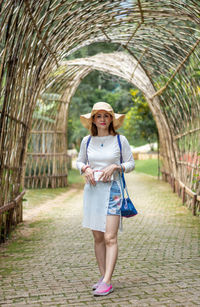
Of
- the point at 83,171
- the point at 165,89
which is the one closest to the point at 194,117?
the point at 165,89

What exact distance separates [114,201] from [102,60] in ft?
27.4

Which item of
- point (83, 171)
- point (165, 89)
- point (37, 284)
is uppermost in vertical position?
point (165, 89)

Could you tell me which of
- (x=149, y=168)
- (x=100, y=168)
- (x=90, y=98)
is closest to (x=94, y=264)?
(x=100, y=168)

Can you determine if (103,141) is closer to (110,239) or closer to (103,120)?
(103,120)

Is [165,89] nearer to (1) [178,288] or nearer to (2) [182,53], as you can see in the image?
(2) [182,53]

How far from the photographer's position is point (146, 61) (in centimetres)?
993

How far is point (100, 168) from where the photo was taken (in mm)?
3580

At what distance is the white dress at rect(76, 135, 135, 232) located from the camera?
11.5ft

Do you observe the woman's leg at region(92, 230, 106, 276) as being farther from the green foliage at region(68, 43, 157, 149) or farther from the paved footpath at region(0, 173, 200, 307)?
the green foliage at region(68, 43, 157, 149)

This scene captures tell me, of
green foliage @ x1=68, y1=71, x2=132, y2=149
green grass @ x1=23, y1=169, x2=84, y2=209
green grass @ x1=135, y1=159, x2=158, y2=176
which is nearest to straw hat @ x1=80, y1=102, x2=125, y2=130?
green grass @ x1=23, y1=169, x2=84, y2=209

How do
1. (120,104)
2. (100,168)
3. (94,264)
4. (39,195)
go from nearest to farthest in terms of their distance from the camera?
(100,168), (94,264), (39,195), (120,104)

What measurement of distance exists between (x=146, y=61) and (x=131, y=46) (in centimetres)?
75

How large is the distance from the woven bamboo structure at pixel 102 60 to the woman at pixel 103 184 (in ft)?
5.03

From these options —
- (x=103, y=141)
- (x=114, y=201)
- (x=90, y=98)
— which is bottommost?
(x=114, y=201)
